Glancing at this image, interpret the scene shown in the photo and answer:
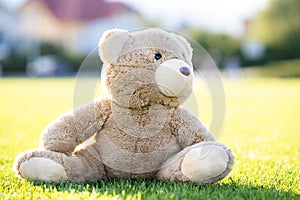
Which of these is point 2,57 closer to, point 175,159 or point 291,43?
point 291,43

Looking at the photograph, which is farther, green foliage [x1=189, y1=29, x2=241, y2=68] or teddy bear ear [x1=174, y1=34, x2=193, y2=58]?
green foliage [x1=189, y1=29, x2=241, y2=68]

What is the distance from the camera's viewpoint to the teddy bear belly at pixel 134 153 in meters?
2.85

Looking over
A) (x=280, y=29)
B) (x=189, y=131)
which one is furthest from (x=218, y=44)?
(x=189, y=131)

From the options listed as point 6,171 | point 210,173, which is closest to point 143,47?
point 210,173

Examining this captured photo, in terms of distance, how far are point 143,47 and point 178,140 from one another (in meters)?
0.54

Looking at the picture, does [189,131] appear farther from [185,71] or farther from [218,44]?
[218,44]

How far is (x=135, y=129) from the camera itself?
2.86m

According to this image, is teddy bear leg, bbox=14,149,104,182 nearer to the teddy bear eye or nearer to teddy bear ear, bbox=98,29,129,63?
teddy bear ear, bbox=98,29,129,63

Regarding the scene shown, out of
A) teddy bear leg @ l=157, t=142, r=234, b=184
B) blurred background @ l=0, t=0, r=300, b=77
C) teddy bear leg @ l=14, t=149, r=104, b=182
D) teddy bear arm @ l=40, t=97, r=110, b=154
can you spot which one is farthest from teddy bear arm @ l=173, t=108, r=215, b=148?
blurred background @ l=0, t=0, r=300, b=77

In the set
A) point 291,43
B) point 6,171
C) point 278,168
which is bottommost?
point 291,43

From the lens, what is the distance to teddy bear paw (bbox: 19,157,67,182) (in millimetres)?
2756

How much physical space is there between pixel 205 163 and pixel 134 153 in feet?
1.33

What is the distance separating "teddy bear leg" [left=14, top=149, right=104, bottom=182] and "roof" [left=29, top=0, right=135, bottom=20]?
44327 mm

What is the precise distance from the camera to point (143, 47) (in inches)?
114
